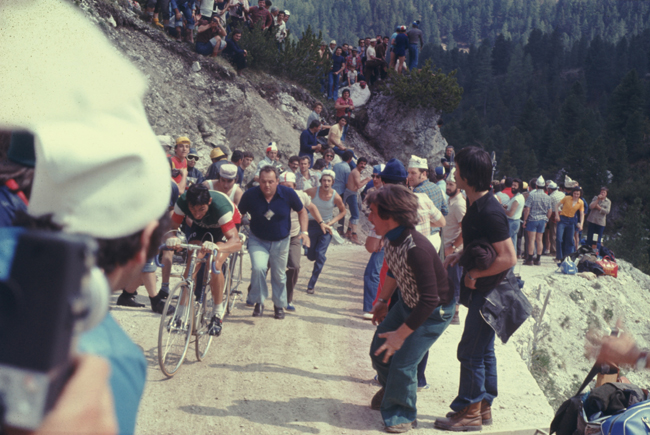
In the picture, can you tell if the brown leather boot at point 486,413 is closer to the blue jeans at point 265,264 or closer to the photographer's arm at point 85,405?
the blue jeans at point 265,264

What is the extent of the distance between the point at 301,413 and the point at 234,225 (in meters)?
2.00

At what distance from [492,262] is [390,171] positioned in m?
2.15

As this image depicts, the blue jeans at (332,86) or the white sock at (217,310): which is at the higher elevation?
the white sock at (217,310)

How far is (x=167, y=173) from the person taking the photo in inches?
35.0

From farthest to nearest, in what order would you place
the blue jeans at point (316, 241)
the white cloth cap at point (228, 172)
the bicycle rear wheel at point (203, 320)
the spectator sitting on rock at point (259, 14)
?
the spectator sitting on rock at point (259, 14)
the blue jeans at point (316, 241)
the white cloth cap at point (228, 172)
the bicycle rear wheel at point (203, 320)

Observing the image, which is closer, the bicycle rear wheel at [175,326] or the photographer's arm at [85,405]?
the photographer's arm at [85,405]

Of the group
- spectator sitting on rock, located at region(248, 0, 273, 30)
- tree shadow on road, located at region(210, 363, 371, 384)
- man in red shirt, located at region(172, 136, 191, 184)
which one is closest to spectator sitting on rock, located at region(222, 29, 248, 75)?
spectator sitting on rock, located at region(248, 0, 273, 30)

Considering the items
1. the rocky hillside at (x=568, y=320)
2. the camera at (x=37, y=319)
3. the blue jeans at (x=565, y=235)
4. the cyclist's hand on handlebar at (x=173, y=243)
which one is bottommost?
the rocky hillside at (x=568, y=320)

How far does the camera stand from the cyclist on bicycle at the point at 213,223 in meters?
5.23

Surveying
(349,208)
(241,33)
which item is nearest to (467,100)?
(241,33)

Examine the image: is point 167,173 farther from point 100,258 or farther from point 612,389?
point 612,389

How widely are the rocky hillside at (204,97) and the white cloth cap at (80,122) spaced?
12217mm

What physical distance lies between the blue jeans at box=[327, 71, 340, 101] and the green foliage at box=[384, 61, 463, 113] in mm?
1953

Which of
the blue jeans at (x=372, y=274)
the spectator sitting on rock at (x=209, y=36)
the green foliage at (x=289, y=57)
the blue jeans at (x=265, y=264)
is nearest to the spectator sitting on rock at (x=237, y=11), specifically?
the green foliage at (x=289, y=57)
